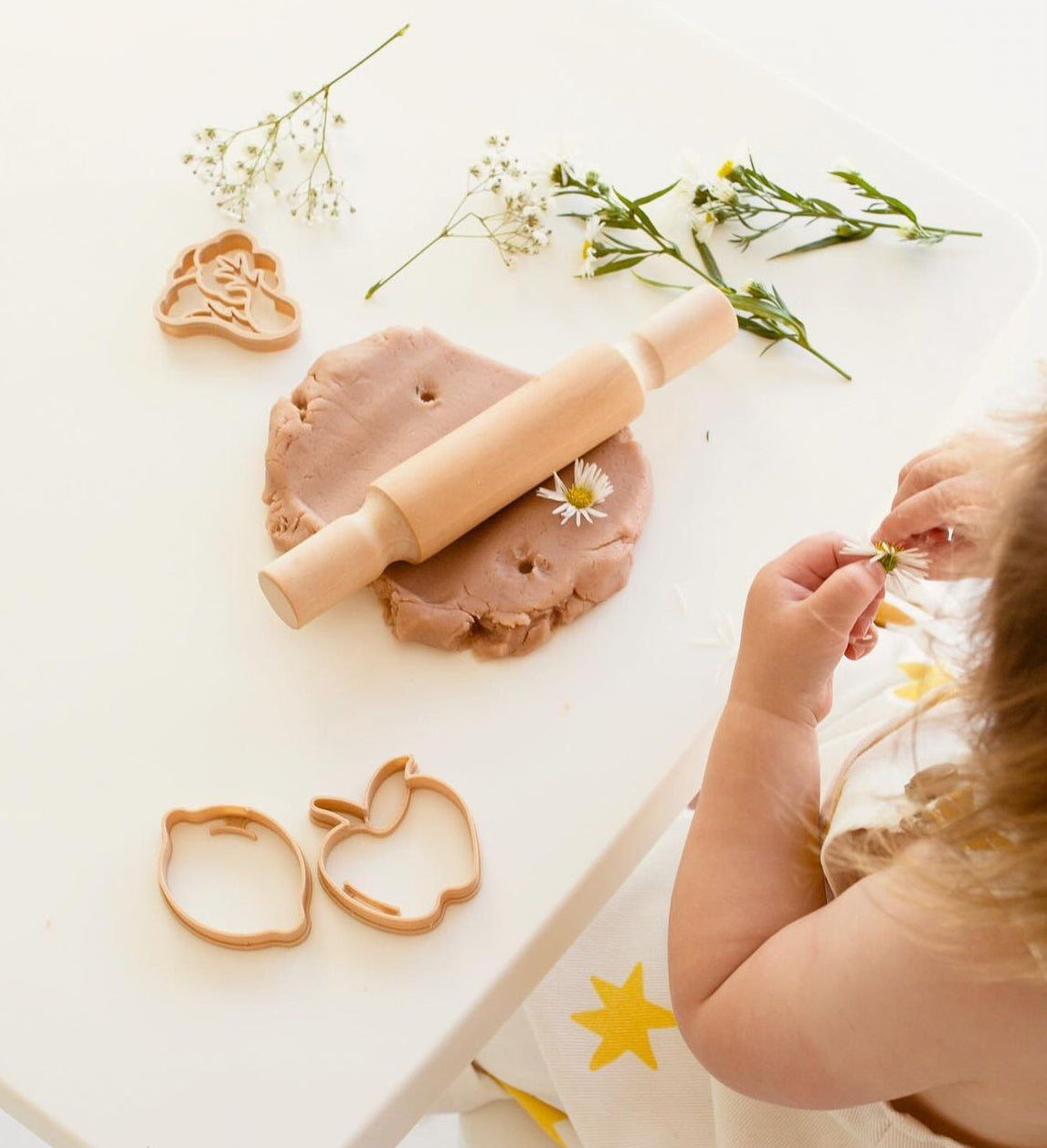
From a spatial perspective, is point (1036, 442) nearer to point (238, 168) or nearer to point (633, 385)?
point (633, 385)

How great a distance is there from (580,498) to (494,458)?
0.20ft

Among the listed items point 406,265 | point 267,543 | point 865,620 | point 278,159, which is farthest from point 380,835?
point 278,159

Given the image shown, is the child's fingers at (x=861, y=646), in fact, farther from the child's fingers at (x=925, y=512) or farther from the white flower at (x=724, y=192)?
the white flower at (x=724, y=192)

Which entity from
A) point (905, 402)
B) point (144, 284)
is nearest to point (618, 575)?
point (905, 402)

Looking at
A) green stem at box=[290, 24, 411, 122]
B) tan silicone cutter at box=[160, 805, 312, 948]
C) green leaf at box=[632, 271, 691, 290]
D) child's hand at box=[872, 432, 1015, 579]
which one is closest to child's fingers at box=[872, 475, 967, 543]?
child's hand at box=[872, 432, 1015, 579]

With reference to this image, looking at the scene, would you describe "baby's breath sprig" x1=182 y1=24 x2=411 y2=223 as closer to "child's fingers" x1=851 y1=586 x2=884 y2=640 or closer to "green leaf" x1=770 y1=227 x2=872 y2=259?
"green leaf" x1=770 y1=227 x2=872 y2=259

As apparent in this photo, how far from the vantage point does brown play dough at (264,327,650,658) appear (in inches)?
29.5

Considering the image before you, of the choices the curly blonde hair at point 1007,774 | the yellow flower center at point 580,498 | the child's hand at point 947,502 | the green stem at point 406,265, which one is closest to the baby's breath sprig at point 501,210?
the green stem at point 406,265

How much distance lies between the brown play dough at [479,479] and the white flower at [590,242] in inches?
4.7

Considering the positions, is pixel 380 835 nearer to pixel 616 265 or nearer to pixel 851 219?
pixel 616 265

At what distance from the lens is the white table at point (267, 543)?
2.05 feet

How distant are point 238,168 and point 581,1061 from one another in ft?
2.11

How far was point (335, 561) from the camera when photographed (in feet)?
2.36

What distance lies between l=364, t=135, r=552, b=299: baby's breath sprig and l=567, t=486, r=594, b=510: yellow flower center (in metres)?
0.21
